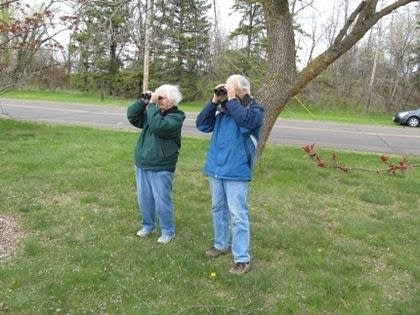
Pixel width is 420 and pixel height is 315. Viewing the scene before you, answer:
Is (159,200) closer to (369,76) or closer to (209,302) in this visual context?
(209,302)

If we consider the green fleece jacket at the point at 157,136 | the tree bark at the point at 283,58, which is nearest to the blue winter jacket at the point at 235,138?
the green fleece jacket at the point at 157,136

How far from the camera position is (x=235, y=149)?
457 centimetres

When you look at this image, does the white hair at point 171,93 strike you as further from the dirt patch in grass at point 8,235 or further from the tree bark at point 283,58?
the tree bark at point 283,58

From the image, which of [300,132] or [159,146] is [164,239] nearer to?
[159,146]

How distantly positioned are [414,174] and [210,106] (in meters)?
6.44

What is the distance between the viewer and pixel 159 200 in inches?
202

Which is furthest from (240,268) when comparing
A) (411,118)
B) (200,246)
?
(411,118)

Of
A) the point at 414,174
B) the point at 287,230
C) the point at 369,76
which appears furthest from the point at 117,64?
the point at 287,230

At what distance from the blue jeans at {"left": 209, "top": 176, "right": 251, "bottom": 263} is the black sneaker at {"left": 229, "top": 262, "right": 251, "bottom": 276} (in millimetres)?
37

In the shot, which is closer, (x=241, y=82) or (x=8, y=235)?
(x=241, y=82)

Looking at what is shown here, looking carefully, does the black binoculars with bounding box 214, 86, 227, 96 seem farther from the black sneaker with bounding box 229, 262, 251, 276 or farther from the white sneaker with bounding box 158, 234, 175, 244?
the white sneaker with bounding box 158, 234, 175, 244

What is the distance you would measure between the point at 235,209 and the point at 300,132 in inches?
497

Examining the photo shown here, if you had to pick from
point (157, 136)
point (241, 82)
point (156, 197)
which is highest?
point (241, 82)

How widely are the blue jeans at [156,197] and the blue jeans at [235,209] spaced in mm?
568
